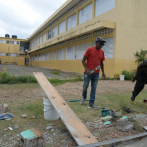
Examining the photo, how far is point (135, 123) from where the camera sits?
3000mm

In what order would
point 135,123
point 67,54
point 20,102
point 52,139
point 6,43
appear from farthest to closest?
point 6,43, point 67,54, point 20,102, point 135,123, point 52,139

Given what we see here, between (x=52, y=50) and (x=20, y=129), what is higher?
(x=52, y=50)

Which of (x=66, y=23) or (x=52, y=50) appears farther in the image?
(x=52, y=50)

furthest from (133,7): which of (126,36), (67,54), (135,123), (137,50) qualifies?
(135,123)

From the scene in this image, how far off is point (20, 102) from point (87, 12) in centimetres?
1166

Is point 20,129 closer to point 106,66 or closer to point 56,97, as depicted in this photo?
point 56,97

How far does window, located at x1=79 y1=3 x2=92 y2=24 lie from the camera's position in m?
13.5

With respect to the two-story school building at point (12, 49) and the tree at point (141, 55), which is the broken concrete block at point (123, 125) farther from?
the two-story school building at point (12, 49)

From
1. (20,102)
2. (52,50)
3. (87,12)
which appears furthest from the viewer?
(52,50)

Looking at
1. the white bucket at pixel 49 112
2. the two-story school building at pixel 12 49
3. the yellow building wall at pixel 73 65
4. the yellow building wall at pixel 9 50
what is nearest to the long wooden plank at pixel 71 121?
the white bucket at pixel 49 112

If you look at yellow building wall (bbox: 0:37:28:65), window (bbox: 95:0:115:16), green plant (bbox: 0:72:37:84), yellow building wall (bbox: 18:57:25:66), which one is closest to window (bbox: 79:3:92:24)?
window (bbox: 95:0:115:16)

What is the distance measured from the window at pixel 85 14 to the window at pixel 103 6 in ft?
3.33

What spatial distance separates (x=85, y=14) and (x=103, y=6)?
8.76 ft

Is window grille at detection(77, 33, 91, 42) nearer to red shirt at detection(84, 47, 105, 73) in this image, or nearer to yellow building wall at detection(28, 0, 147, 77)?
yellow building wall at detection(28, 0, 147, 77)
